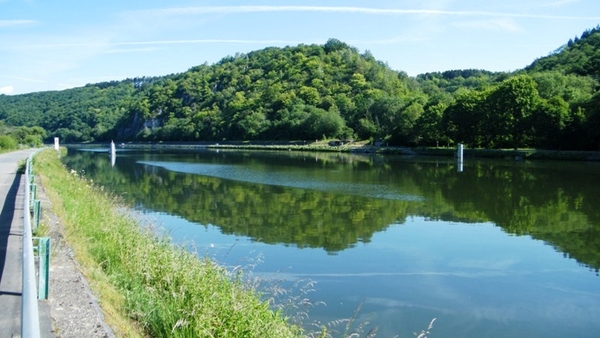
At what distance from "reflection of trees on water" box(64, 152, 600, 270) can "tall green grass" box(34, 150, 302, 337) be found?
18.0 ft

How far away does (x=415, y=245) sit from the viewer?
13.7m

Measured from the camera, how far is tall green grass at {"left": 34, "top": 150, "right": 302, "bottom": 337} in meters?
5.53

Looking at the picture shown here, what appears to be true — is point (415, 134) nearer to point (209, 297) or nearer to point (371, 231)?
point (371, 231)

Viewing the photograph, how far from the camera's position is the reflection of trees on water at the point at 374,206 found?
14.9 metres

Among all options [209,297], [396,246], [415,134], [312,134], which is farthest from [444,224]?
[312,134]

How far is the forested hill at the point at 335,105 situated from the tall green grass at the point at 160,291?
155ft

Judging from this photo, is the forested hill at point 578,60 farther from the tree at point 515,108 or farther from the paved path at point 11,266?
the paved path at point 11,266

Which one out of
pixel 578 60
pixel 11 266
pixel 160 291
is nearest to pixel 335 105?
pixel 578 60

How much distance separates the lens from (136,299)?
6410 mm

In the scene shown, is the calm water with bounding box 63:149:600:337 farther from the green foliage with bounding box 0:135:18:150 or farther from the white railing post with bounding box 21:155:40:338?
the green foliage with bounding box 0:135:18:150

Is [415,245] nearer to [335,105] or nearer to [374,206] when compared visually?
[374,206]

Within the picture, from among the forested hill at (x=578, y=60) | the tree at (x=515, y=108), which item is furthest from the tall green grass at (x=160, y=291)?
the forested hill at (x=578, y=60)

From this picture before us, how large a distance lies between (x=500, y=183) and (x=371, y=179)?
23.4ft

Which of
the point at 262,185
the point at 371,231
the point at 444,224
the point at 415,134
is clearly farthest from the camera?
the point at 415,134
